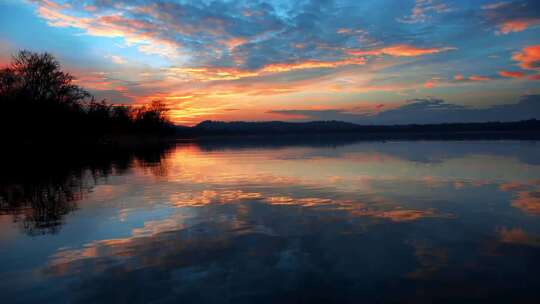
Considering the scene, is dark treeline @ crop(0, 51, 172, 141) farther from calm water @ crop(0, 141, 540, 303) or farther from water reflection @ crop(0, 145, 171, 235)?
calm water @ crop(0, 141, 540, 303)

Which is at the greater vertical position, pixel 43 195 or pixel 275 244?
pixel 43 195

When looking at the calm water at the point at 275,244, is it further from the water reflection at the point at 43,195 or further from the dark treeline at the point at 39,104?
the dark treeline at the point at 39,104

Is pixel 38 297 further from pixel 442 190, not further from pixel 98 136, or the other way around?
pixel 98 136

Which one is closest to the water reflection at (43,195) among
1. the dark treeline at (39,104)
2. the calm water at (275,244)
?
the calm water at (275,244)

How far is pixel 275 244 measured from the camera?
1230 cm

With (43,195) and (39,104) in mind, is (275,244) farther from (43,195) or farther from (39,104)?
(39,104)

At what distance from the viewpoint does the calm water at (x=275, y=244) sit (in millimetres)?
8734

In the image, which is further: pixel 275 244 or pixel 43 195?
pixel 43 195

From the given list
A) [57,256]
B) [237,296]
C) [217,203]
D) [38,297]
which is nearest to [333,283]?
[237,296]

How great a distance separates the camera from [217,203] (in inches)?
765

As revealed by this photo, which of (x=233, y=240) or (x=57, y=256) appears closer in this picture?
(x=57, y=256)

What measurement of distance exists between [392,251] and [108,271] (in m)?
7.90

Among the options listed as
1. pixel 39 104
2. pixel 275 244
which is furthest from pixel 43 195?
pixel 39 104

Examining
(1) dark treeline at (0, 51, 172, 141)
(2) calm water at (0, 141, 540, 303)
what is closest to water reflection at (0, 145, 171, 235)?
(2) calm water at (0, 141, 540, 303)
